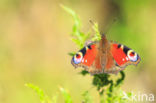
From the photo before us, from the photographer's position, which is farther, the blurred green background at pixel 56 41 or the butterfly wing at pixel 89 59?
the blurred green background at pixel 56 41

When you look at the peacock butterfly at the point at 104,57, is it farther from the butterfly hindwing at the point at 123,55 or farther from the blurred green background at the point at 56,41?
the blurred green background at the point at 56,41

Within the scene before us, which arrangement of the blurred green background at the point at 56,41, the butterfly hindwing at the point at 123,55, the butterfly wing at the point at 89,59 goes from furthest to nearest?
the blurred green background at the point at 56,41 → the butterfly hindwing at the point at 123,55 → the butterfly wing at the point at 89,59

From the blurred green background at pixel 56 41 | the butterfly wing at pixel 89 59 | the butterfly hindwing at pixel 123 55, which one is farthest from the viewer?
the blurred green background at pixel 56 41

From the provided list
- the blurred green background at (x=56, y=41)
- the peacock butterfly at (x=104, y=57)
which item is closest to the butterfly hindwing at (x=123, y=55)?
the peacock butterfly at (x=104, y=57)

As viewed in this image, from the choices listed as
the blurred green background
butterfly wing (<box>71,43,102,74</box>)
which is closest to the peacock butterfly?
butterfly wing (<box>71,43,102,74</box>)

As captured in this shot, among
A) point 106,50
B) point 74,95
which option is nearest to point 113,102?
point 106,50

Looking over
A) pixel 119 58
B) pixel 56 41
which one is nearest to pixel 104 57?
pixel 119 58

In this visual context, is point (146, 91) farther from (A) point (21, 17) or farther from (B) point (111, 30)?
(A) point (21, 17)
